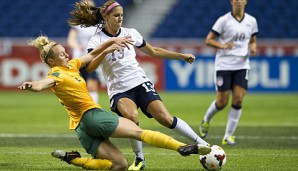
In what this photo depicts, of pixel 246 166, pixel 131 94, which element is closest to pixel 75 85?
pixel 131 94

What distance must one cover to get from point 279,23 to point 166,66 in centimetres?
579

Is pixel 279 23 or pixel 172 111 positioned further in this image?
pixel 279 23

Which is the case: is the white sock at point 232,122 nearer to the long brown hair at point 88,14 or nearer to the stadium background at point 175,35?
the long brown hair at point 88,14

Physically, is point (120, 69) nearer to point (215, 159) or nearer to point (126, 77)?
point (126, 77)

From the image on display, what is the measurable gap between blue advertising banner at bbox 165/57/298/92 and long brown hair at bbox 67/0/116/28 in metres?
12.8

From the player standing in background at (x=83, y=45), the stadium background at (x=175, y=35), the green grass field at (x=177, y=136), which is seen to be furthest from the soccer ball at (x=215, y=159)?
the stadium background at (x=175, y=35)

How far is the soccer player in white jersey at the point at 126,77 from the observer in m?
7.95

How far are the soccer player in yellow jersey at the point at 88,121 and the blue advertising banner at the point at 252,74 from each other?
13559 millimetres

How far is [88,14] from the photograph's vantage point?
817 cm

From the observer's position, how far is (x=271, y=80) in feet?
69.1

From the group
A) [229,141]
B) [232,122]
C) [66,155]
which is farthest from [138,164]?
[232,122]

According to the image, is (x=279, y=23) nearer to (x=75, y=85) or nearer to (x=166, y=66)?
(x=166, y=66)

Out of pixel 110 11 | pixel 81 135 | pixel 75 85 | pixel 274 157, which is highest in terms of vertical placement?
pixel 110 11

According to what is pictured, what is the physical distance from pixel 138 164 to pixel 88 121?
3.25 ft
